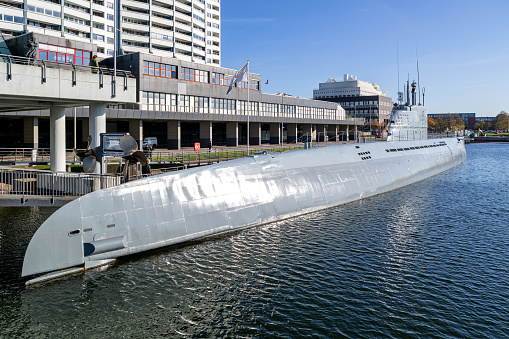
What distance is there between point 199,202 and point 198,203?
2.9 inches

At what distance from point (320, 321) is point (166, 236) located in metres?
8.09

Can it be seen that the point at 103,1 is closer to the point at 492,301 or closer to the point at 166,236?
the point at 166,236

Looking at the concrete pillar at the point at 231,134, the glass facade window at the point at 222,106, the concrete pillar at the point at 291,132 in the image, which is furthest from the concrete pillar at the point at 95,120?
the concrete pillar at the point at 291,132

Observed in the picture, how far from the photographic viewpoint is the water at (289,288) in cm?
1089

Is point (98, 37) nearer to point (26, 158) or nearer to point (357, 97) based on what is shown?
point (26, 158)

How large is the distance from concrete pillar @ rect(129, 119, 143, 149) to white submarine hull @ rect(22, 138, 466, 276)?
34.6 metres

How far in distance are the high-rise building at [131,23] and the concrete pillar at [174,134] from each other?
28105mm

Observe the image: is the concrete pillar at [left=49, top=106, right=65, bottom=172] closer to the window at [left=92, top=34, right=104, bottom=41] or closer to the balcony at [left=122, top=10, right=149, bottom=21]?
the window at [left=92, top=34, right=104, bottom=41]

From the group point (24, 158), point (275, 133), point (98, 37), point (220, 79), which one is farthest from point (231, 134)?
point (98, 37)

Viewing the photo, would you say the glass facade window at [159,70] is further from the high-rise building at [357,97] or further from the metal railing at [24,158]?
the high-rise building at [357,97]

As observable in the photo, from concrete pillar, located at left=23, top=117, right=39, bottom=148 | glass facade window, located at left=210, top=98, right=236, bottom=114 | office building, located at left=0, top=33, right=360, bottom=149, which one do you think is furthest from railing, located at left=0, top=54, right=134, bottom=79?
glass facade window, located at left=210, top=98, right=236, bottom=114

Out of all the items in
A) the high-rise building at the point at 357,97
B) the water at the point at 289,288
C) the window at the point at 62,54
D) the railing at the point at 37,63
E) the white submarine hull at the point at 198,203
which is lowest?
the water at the point at 289,288

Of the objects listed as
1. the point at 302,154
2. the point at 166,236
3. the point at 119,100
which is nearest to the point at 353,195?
the point at 302,154

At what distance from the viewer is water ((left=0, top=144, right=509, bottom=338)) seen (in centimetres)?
1089
